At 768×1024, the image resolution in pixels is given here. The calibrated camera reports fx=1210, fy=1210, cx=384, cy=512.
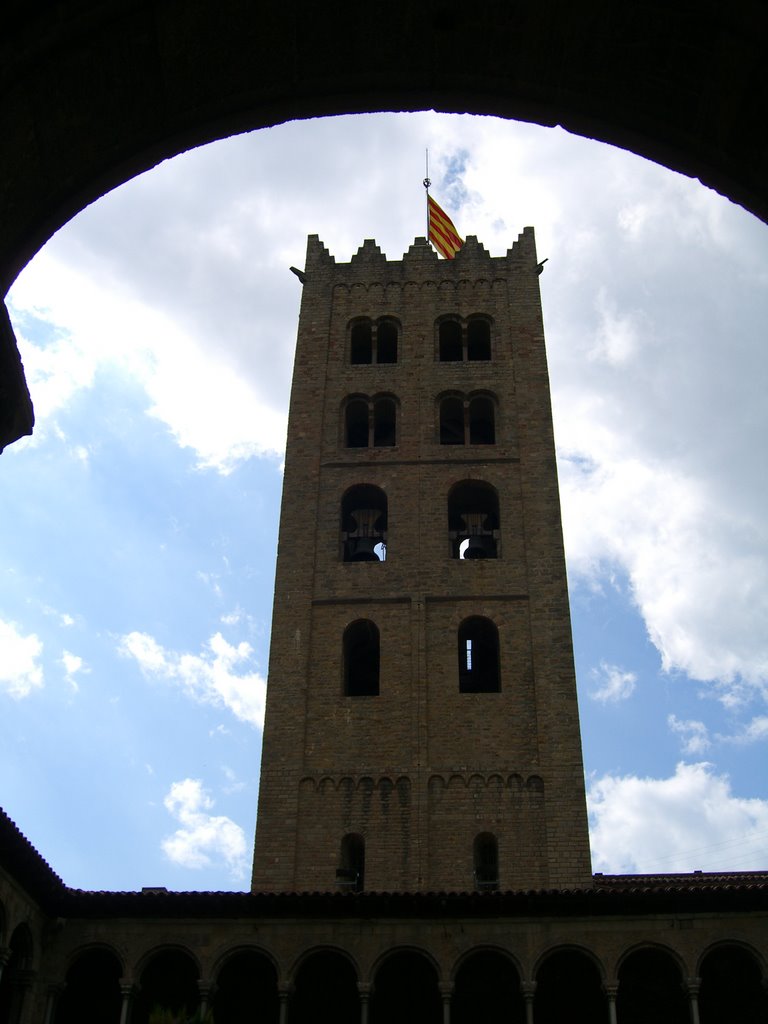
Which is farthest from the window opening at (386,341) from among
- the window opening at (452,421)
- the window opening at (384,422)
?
the window opening at (452,421)

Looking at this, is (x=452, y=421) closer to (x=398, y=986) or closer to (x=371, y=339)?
(x=371, y=339)

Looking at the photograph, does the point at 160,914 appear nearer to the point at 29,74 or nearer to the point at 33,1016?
the point at 33,1016

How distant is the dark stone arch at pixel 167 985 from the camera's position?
1770 centimetres

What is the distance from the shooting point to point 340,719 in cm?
2391

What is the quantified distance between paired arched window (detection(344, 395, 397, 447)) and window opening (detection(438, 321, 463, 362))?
7.84ft

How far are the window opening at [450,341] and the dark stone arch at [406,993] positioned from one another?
16853 mm

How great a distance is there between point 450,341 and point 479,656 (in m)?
9.26

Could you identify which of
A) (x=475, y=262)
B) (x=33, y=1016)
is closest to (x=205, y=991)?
(x=33, y=1016)

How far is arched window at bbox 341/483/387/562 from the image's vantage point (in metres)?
26.8

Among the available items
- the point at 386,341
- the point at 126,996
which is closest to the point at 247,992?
the point at 126,996

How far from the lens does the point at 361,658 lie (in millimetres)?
26188

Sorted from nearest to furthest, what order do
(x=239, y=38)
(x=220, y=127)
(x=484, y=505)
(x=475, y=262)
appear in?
(x=239, y=38) → (x=220, y=127) → (x=484, y=505) → (x=475, y=262)

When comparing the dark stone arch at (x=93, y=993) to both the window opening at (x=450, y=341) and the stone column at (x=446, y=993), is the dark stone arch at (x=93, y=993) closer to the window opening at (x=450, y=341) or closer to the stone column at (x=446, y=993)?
the stone column at (x=446, y=993)

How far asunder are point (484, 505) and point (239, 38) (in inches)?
904
